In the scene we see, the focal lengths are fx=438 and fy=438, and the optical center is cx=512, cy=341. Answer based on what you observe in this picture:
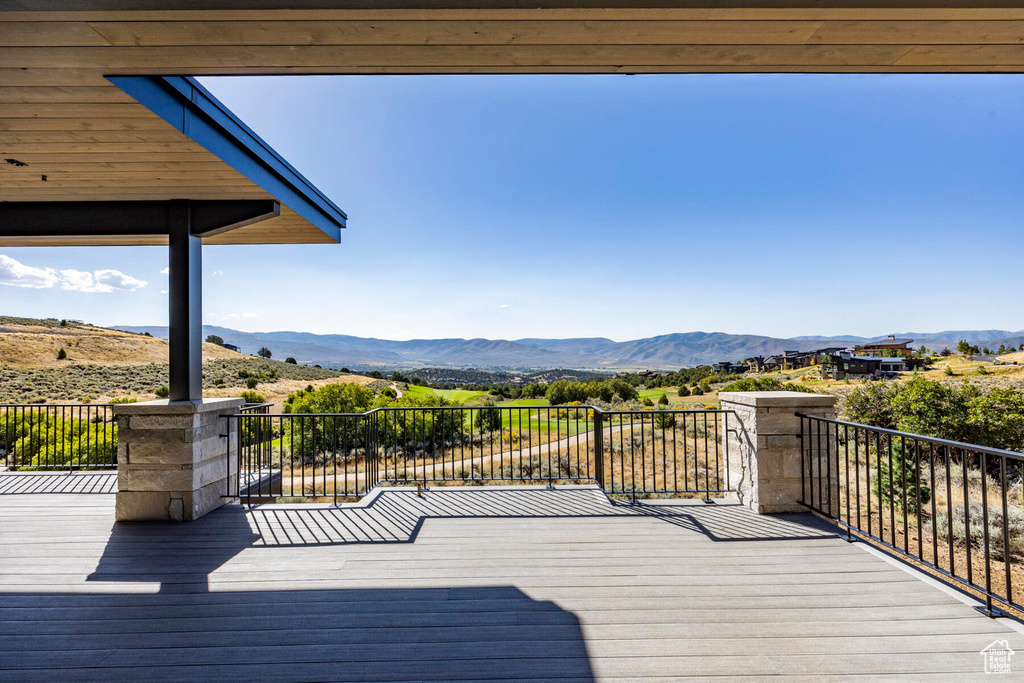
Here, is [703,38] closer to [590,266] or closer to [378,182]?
[378,182]

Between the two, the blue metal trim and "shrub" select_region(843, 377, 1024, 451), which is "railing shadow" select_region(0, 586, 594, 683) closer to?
the blue metal trim

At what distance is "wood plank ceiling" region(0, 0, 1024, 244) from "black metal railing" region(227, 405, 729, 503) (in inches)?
88.2

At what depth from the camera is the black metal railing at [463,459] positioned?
15.8 feet

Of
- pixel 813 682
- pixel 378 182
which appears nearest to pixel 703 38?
pixel 813 682

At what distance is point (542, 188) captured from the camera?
103 ft

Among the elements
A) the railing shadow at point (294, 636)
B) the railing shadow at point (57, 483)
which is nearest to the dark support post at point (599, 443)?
the railing shadow at point (294, 636)

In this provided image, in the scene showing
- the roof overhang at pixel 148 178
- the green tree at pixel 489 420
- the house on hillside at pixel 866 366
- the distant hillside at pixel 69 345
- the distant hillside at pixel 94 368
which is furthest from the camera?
the house on hillside at pixel 866 366

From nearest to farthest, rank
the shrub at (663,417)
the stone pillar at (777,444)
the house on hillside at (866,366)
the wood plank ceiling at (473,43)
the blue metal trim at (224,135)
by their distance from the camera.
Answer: the wood plank ceiling at (473,43), the blue metal trim at (224,135), the stone pillar at (777,444), the shrub at (663,417), the house on hillside at (866,366)

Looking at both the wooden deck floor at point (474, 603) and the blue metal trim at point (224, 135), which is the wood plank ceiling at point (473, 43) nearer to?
the blue metal trim at point (224, 135)

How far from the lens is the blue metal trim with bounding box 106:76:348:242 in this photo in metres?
2.70

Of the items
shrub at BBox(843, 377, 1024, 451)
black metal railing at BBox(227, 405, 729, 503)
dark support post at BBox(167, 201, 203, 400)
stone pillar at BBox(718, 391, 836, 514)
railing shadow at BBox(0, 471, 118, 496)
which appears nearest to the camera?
stone pillar at BBox(718, 391, 836, 514)

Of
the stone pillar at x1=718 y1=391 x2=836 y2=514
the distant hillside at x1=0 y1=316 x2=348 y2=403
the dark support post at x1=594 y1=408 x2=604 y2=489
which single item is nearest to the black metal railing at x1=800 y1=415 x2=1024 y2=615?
the stone pillar at x1=718 y1=391 x2=836 y2=514

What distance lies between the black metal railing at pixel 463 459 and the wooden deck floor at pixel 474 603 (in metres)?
0.72

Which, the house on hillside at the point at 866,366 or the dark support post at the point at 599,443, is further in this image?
the house on hillside at the point at 866,366
